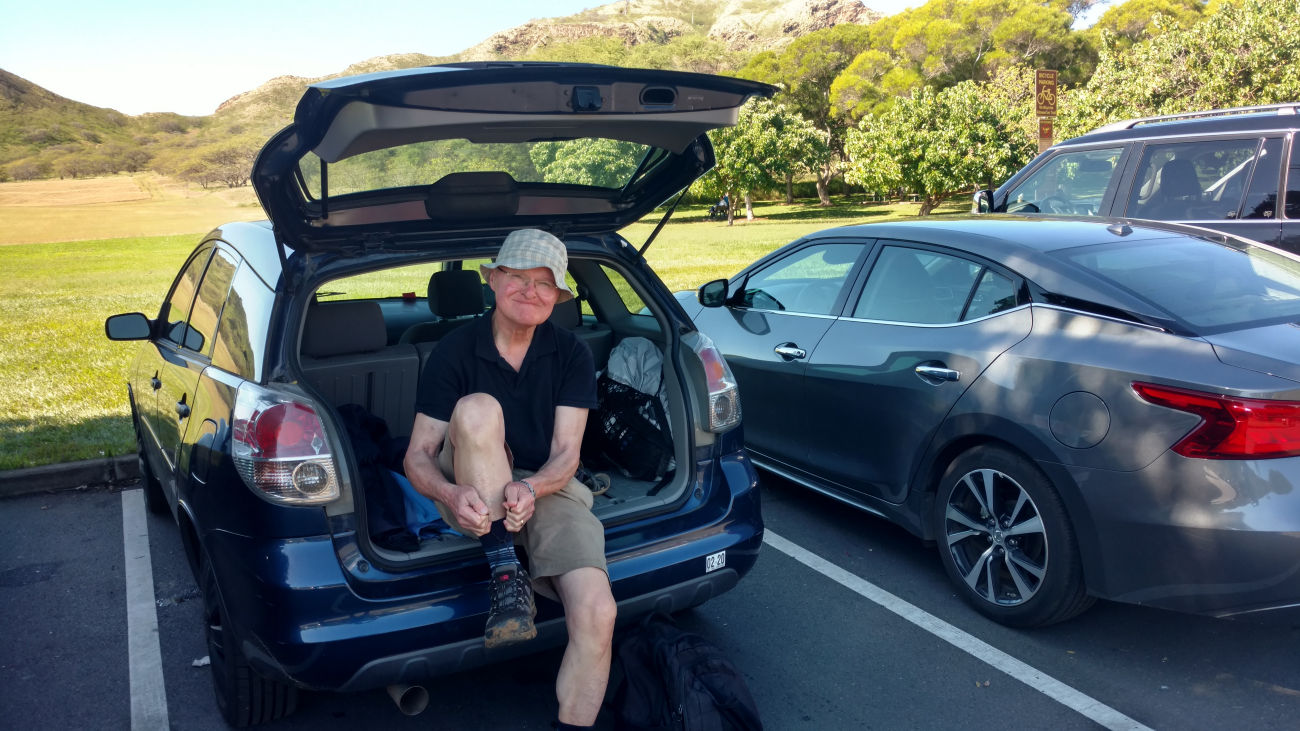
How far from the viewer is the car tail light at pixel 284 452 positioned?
2607mm

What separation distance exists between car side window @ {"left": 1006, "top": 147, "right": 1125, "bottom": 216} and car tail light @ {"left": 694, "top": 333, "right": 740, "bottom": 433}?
177 inches

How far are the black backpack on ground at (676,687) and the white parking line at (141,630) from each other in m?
1.58

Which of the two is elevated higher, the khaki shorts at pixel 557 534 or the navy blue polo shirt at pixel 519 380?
the navy blue polo shirt at pixel 519 380

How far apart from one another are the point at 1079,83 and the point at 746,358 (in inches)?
2203

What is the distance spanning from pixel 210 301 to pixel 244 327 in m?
0.73

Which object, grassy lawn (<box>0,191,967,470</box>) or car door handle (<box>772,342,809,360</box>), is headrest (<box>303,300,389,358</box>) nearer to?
grassy lawn (<box>0,191,967,470</box>)

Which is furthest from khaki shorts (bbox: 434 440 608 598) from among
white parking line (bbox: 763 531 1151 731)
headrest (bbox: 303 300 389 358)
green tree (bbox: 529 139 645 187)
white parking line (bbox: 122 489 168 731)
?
white parking line (bbox: 763 531 1151 731)

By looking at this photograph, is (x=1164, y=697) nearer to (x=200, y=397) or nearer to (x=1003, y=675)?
(x=1003, y=675)

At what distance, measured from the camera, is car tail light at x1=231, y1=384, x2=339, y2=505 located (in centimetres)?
261

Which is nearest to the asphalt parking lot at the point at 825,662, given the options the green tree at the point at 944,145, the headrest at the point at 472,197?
the headrest at the point at 472,197

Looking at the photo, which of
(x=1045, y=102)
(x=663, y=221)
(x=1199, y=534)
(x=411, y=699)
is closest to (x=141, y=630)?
(x=411, y=699)

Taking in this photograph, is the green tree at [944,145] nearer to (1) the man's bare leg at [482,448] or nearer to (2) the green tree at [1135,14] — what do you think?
(2) the green tree at [1135,14]

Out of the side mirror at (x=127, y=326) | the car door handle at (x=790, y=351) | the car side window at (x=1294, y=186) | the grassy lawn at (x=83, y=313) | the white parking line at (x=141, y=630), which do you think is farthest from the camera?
the grassy lawn at (x=83, y=313)

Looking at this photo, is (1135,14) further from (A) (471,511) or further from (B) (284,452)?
(B) (284,452)
